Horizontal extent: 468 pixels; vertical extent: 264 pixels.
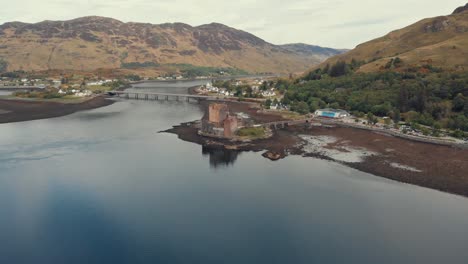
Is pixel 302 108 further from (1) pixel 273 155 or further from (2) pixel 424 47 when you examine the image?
(2) pixel 424 47

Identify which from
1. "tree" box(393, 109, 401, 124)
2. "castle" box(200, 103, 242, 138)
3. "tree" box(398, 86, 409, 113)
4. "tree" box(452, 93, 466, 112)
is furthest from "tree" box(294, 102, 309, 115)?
"tree" box(452, 93, 466, 112)

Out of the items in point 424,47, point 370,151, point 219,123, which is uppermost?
point 424,47

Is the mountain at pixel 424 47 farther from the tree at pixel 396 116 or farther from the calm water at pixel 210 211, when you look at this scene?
the calm water at pixel 210 211

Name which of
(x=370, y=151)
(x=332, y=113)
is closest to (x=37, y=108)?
(x=332, y=113)

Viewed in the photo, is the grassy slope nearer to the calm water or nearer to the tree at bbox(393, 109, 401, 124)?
the tree at bbox(393, 109, 401, 124)

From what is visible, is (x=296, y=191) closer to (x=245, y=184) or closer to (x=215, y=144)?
(x=245, y=184)
